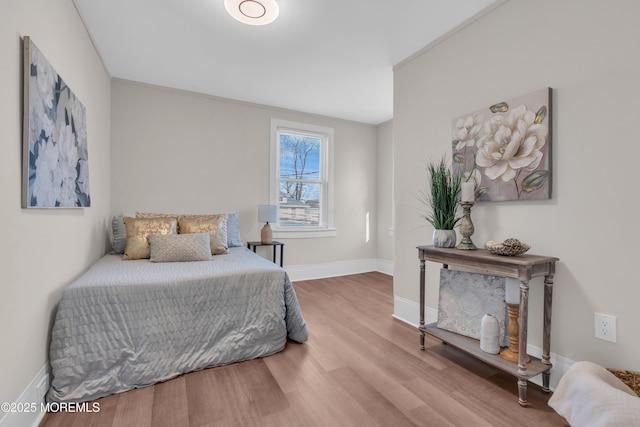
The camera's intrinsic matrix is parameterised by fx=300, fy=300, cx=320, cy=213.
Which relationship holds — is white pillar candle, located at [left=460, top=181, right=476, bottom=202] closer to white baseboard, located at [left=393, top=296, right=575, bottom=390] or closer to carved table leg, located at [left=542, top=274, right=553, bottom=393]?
carved table leg, located at [left=542, top=274, right=553, bottom=393]

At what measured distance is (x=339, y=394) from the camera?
5.54 ft

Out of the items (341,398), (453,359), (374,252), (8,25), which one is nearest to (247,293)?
(341,398)

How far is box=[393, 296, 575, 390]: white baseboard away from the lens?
1728 mm

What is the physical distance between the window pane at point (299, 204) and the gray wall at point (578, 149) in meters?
2.63

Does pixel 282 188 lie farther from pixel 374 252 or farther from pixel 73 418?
pixel 73 418

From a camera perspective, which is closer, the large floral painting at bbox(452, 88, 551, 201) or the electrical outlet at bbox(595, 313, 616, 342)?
the electrical outlet at bbox(595, 313, 616, 342)

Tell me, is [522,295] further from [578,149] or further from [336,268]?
[336,268]

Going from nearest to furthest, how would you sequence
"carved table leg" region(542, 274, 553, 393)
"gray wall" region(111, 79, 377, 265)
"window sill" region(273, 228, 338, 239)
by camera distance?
1. "carved table leg" region(542, 274, 553, 393)
2. "gray wall" region(111, 79, 377, 265)
3. "window sill" region(273, 228, 338, 239)

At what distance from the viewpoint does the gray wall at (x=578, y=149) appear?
4.93 ft

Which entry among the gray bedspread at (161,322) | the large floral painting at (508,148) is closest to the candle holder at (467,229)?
the large floral painting at (508,148)

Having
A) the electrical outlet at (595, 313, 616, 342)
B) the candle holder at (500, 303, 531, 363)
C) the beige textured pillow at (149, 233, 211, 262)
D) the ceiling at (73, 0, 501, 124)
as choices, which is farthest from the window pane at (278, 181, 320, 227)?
the electrical outlet at (595, 313, 616, 342)

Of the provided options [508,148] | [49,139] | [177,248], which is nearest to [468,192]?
[508,148]

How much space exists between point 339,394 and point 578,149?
1920 mm

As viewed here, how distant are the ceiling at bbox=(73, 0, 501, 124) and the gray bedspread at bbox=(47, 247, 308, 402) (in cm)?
186
